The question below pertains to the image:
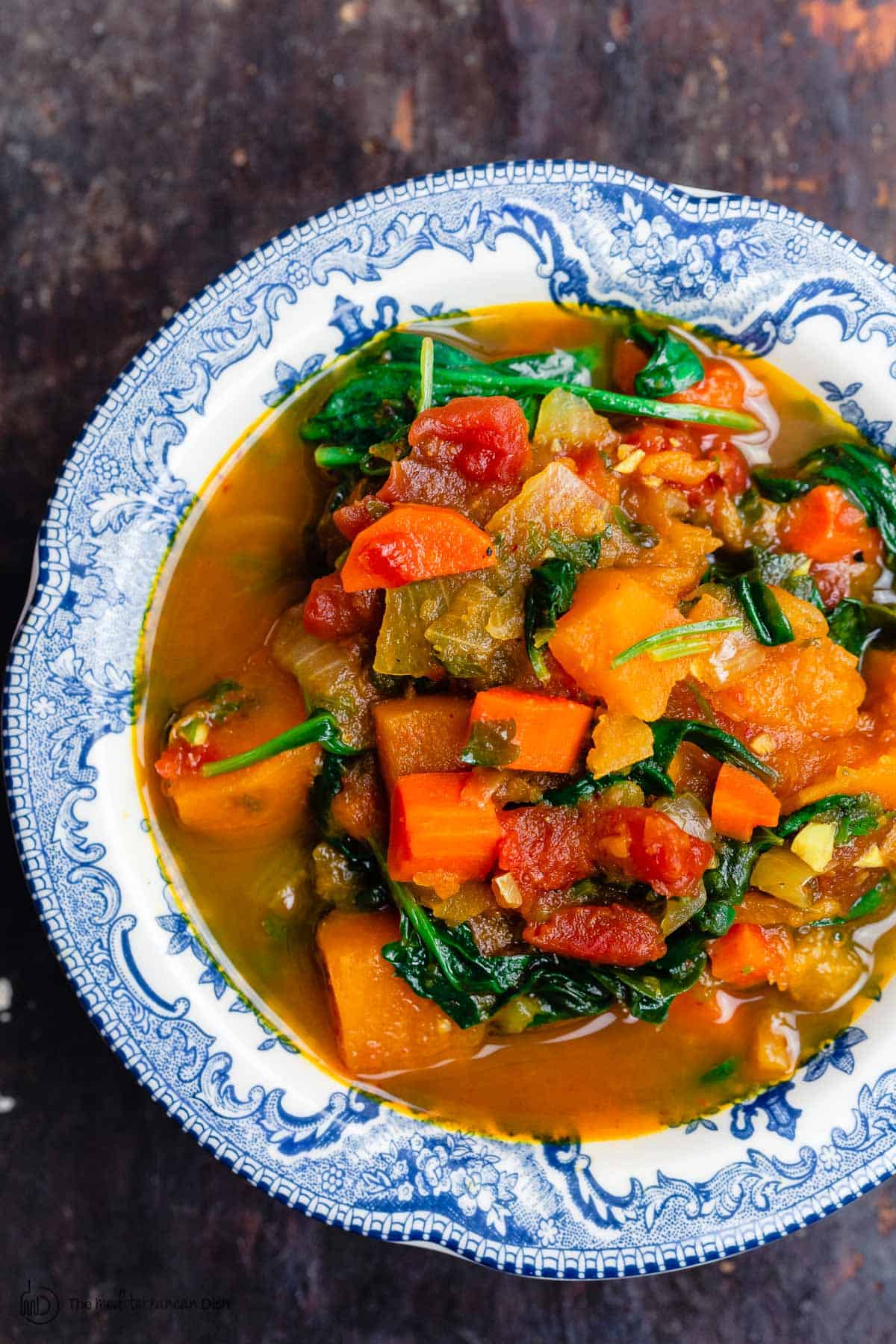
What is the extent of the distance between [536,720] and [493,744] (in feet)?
0.49

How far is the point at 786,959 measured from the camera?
11.6ft

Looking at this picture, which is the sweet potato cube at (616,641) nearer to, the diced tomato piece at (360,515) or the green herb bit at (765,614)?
the green herb bit at (765,614)

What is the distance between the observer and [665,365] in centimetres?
358

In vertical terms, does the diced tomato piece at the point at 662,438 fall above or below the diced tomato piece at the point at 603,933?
above

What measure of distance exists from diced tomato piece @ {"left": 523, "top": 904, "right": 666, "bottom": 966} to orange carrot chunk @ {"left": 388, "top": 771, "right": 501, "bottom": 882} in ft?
1.09

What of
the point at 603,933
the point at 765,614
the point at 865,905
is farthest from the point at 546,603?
the point at 865,905

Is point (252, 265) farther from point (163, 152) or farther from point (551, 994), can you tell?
point (551, 994)

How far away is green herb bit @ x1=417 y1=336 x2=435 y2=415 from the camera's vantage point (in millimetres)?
3307

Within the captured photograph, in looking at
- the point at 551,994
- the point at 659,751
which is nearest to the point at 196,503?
the point at 659,751

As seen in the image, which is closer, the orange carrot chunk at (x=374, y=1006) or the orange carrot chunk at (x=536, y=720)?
the orange carrot chunk at (x=536, y=720)

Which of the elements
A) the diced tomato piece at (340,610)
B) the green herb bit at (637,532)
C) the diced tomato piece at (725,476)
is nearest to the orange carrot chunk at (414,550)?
the diced tomato piece at (340,610)

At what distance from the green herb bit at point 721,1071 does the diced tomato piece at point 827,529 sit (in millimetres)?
1799

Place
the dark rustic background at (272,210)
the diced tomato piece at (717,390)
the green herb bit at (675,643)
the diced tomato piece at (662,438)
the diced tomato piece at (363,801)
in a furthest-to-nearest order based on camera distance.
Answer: the dark rustic background at (272,210) < the diced tomato piece at (717,390) < the diced tomato piece at (662,438) < the diced tomato piece at (363,801) < the green herb bit at (675,643)

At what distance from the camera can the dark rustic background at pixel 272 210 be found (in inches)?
163
